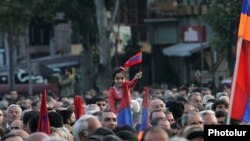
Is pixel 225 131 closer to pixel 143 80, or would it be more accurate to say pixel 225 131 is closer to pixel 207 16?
pixel 207 16

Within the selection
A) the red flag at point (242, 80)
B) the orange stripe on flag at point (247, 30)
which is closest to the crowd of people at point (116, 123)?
the red flag at point (242, 80)

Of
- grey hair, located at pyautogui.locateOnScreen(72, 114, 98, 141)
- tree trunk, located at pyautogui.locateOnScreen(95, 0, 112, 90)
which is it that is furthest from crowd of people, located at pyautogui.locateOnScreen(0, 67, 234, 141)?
tree trunk, located at pyautogui.locateOnScreen(95, 0, 112, 90)

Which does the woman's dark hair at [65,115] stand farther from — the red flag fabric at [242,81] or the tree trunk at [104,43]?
the tree trunk at [104,43]

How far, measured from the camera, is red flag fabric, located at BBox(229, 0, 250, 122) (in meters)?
13.6

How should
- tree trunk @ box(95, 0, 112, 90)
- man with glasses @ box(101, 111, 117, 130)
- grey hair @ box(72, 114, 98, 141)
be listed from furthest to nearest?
1. tree trunk @ box(95, 0, 112, 90)
2. man with glasses @ box(101, 111, 117, 130)
3. grey hair @ box(72, 114, 98, 141)

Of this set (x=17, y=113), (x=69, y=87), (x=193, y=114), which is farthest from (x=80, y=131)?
(x=69, y=87)

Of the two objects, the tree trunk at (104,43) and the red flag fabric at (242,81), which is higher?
the red flag fabric at (242,81)

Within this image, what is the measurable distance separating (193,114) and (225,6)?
1125 inches

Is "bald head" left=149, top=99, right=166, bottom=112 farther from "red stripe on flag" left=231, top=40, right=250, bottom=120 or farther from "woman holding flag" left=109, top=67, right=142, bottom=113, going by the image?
"red stripe on flag" left=231, top=40, right=250, bottom=120

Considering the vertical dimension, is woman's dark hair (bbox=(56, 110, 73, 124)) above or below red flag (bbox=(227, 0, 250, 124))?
below

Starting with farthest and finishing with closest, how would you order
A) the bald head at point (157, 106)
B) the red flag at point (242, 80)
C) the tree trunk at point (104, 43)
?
the tree trunk at point (104, 43)
the bald head at point (157, 106)
the red flag at point (242, 80)

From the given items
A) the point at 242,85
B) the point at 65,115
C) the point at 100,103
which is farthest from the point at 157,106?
the point at 242,85

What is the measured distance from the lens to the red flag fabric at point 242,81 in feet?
44.5

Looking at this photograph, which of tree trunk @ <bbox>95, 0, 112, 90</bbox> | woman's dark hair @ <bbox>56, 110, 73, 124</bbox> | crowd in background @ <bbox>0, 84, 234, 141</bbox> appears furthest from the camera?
tree trunk @ <bbox>95, 0, 112, 90</bbox>
